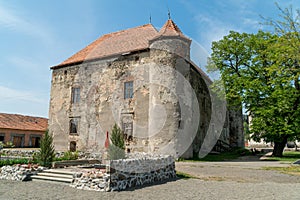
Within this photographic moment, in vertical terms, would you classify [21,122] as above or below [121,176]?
above

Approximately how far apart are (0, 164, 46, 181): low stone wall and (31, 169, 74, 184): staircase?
0.22 meters

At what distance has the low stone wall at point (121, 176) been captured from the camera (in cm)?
804

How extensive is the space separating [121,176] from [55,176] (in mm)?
3031

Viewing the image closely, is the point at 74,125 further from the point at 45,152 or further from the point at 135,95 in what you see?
the point at 45,152

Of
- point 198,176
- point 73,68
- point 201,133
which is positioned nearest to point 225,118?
point 201,133

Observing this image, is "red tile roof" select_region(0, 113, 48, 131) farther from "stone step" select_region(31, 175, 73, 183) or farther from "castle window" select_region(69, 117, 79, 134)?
"stone step" select_region(31, 175, 73, 183)

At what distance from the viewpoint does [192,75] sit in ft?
72.3

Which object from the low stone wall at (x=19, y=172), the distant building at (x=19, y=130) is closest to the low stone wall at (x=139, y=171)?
the low stone wall at (x=19, y=172)

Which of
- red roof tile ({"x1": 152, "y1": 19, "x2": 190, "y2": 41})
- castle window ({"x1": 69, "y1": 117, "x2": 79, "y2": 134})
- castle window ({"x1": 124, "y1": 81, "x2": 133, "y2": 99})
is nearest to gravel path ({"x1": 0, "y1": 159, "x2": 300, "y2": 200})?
castle window ({"x1": 124, "y1": 81, "x2": 133, "y2": 99})

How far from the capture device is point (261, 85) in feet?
66.9

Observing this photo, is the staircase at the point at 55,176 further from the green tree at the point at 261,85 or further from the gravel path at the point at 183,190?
the green tree at the point at 261,85

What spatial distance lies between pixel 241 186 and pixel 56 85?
21.0 meters

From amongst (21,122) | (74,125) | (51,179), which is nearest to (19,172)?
(51,179)

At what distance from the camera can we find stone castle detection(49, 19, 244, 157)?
18609 mm
